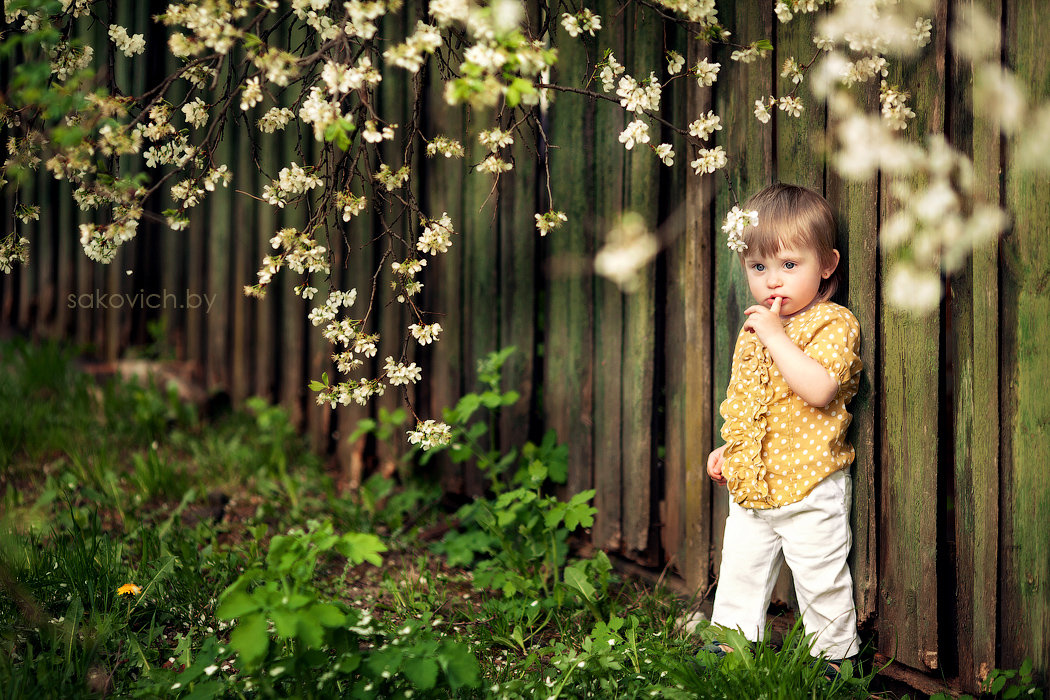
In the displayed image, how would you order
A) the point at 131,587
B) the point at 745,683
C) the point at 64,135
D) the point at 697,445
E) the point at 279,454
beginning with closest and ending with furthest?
the point at 64,135
the point at 745,683
the point at 131,587
the point at 697,445
the point at 279,454

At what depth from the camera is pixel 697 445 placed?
8.96 ft

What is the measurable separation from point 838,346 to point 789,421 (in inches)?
10.2

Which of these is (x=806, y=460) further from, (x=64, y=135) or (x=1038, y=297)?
(x=64, y=135)

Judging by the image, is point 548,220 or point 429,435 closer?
point 429,435

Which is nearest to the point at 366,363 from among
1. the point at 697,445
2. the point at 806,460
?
the point at 697,445

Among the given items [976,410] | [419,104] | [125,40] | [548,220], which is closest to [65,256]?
[125,40]

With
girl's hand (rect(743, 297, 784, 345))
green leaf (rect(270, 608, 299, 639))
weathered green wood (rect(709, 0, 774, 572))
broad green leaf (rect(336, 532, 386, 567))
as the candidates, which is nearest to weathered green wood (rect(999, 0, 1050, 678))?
girl's hand (rect(743, 297, 784, 345))

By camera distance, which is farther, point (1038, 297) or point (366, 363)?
point (366, 363)

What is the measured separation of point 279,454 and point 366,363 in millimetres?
643

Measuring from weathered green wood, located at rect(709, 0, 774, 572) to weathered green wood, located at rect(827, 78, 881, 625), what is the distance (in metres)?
0.29

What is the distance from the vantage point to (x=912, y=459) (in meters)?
2.15

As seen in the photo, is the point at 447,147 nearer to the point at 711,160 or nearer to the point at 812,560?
the point at 711,160

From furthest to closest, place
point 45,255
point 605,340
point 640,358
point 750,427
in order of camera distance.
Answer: point 45,255 → point 605,340 → point 640,358 → point 750,427

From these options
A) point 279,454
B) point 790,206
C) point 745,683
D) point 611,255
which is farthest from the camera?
point 279,454
